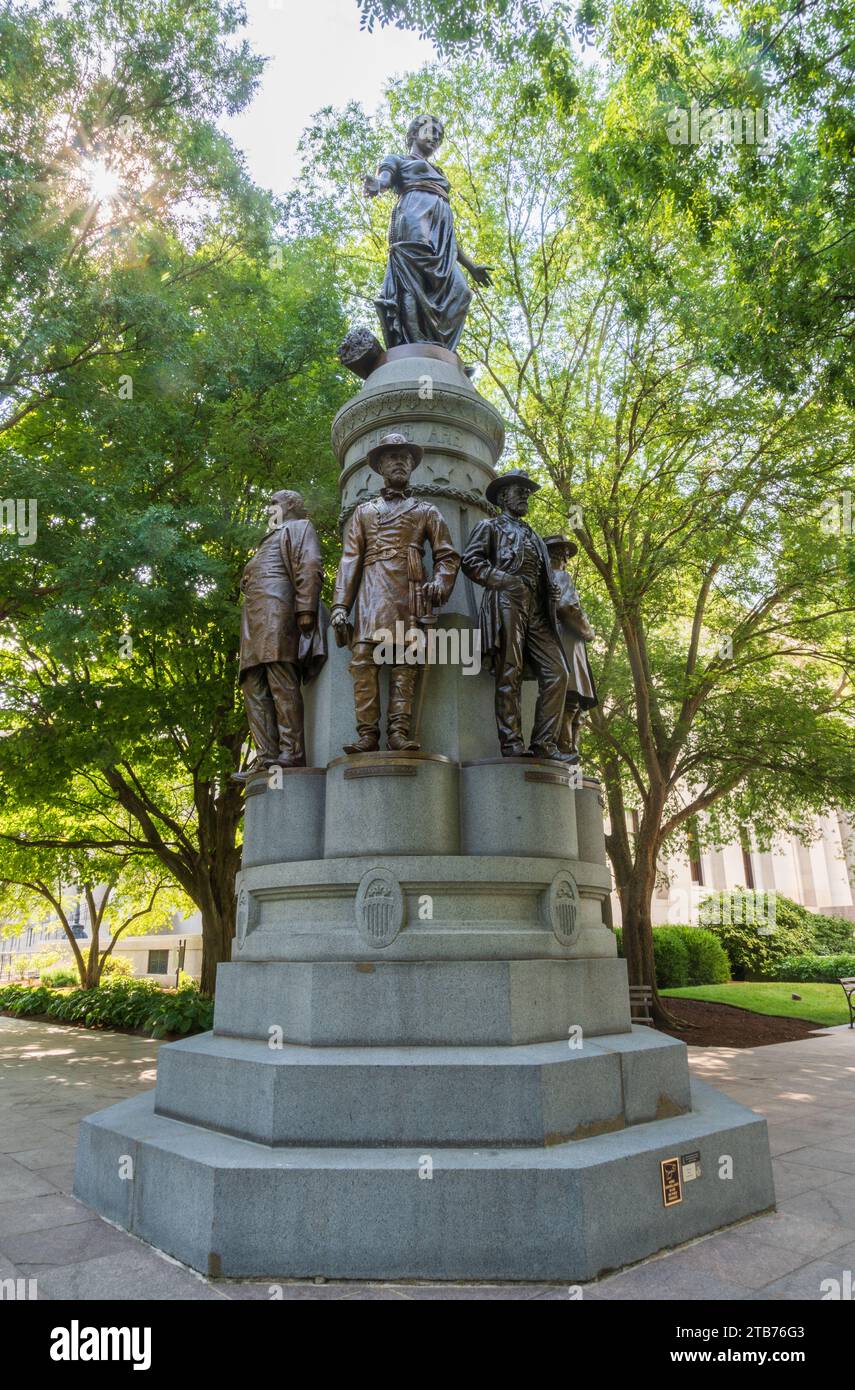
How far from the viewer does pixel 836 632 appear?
1844 cm

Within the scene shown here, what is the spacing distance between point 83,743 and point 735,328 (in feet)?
38.2

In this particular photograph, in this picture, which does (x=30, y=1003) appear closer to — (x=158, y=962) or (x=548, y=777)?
(x=158, y=962)

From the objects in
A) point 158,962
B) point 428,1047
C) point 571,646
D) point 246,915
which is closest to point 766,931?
point 158,962

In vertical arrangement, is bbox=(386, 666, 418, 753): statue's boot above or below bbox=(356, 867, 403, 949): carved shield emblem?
above

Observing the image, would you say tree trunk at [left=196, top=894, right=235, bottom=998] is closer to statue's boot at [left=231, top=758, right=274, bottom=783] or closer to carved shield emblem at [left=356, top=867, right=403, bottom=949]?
statue's boot at [left=231, top=758, right=274, bottom=783]

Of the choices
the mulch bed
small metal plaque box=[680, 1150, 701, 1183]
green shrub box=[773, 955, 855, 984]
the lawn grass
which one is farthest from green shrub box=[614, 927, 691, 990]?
small metal plaque box=[680, 1150, 701, 1183]

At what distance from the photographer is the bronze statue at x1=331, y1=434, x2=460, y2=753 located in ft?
21.3

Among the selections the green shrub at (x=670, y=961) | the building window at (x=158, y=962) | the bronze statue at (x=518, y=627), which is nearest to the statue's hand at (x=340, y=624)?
the bronze statue at (x=518, y=627)

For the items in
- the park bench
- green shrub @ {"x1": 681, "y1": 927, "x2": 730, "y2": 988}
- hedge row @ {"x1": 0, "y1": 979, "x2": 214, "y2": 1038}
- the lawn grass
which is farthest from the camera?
green shrub @ {"x1": 681, "y1": 927, "x2": 730, "y2": 988}

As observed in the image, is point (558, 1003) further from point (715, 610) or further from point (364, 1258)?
point (715, 610)

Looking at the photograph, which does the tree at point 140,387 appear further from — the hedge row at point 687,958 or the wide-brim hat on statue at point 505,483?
the hedge row at point 687,958

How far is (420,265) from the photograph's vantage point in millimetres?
8773

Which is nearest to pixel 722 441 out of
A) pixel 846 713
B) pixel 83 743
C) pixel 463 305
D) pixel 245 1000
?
pixel 846 713

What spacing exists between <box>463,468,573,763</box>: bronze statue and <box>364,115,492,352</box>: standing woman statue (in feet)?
9.15
